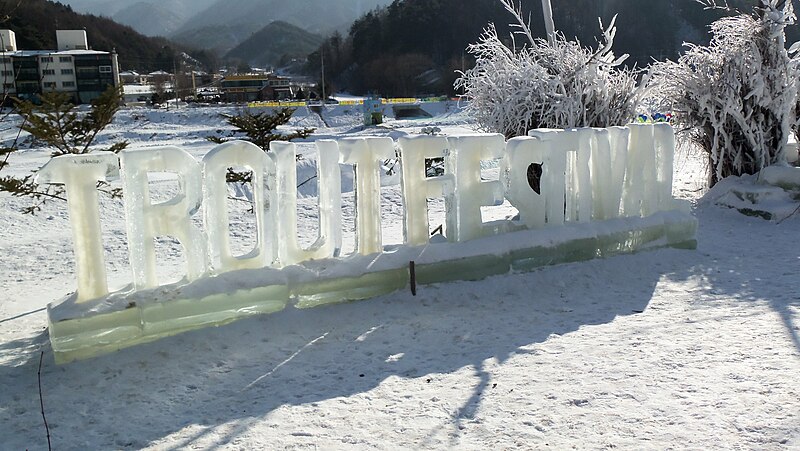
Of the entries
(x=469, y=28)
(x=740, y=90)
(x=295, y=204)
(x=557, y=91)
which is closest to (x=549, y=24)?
(x=557, y=91)

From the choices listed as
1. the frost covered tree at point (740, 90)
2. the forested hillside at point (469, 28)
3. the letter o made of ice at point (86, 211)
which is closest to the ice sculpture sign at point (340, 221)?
the letter o made of ice at point (86, 211)

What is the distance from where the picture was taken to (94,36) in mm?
100250

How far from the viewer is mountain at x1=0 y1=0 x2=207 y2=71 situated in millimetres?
74312

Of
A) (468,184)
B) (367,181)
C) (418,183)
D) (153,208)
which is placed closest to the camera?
(153,208)

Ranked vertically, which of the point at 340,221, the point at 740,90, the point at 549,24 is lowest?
the point at 340,221

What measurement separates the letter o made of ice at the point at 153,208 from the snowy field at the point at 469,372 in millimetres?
585

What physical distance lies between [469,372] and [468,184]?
2255mm

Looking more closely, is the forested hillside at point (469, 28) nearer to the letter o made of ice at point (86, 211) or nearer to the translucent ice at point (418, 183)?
the translucent ice at point (418, 183)

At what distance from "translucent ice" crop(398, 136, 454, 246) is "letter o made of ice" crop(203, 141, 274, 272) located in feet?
4.07

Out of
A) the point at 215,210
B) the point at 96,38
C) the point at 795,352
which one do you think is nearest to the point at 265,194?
the point at 215,210

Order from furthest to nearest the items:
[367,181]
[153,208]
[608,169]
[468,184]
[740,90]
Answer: [740,90] → [608,169] → [468,184] → [367,181] → [153,208]

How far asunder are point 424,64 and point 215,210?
92.9 meters

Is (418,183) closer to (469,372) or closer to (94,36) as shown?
(469,372)

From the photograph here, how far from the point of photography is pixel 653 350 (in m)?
4.61
